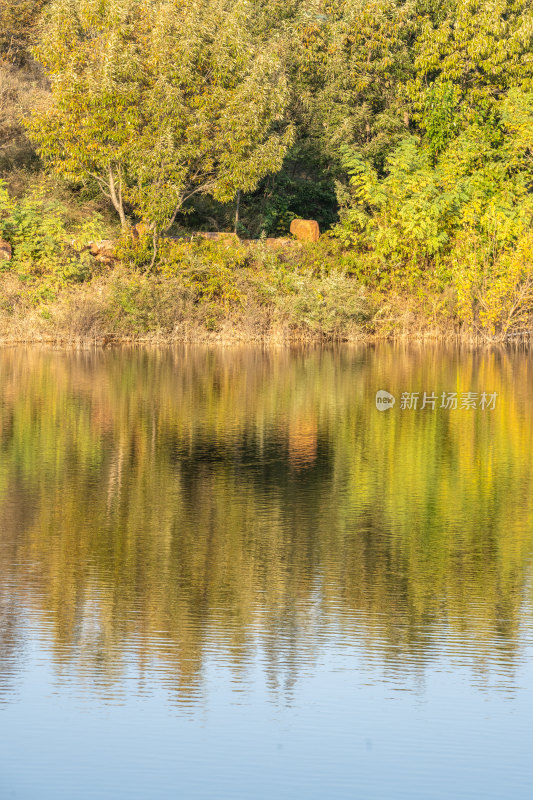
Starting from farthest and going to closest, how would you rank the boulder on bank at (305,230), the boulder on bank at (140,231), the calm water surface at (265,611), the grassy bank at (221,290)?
the boulder on bank at (305,230) < the boulder on bank at (140,231) < the grassy bank at (221,290) < the calm water surface at (265,611)

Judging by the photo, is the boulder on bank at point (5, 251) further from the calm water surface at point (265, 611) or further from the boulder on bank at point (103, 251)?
the calm water surface at point (265, 611)

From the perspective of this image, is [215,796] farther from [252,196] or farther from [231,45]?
[252,196]

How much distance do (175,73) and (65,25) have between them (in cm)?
373

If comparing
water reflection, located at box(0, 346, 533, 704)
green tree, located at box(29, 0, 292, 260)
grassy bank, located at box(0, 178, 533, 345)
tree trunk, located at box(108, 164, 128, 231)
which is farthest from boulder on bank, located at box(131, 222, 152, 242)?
water reflection, located at box(0, 346, 533, 704)

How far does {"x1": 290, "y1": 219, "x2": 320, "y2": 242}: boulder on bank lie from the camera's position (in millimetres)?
40219

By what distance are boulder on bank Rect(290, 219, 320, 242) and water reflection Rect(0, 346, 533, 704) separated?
18.6 m

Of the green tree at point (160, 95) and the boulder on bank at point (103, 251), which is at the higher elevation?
the green tree at point (160, 95)

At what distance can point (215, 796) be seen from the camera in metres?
5.40

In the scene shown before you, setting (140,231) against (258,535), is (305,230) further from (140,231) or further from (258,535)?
(258,535)

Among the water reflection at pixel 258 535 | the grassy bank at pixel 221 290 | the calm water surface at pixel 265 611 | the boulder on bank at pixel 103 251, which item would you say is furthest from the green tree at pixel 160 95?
the calm water surface at pixel 265 611

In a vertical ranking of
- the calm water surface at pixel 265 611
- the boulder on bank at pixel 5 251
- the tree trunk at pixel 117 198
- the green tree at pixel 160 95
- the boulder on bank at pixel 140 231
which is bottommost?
the calm water surface at pixel 265 611

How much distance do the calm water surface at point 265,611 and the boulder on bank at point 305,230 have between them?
75.1 ft

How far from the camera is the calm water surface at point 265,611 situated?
5793mm

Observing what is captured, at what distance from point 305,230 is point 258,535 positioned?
99.6 ft
